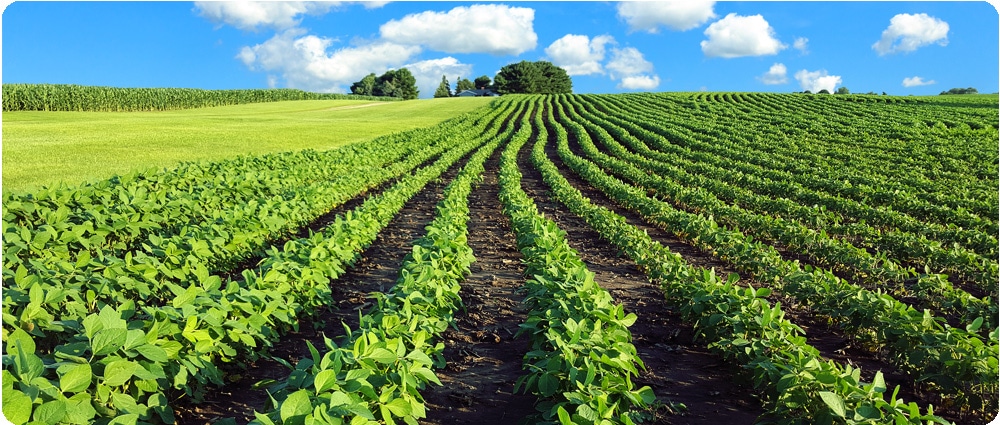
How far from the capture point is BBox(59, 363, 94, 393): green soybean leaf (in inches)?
114

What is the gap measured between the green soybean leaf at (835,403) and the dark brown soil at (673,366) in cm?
123

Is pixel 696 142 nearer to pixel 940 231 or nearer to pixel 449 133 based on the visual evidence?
pixel 449 133

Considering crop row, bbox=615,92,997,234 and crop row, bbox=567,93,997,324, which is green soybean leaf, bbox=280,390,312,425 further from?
crop row, bbox=615,92,997,234

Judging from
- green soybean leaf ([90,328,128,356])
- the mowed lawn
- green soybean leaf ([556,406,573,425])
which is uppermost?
the mowed lawn

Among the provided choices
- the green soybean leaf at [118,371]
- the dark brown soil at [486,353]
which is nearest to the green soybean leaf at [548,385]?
the dark brown soil at [486,353]

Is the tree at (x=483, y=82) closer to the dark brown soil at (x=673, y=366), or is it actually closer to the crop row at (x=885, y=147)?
the crop row at (x=885, y=147)

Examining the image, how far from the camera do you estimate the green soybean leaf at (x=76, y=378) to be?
2889 mm

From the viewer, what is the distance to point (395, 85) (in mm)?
119688

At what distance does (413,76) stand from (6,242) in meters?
122

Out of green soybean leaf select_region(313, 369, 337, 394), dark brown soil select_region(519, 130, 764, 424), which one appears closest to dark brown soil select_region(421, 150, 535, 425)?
dark brown soil select_region(519, 130, 764, 424)

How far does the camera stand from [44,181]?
14.2 m

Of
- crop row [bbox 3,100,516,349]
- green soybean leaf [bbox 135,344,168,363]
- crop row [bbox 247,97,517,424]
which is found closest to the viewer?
crop row [bbox 247,97,517,424]

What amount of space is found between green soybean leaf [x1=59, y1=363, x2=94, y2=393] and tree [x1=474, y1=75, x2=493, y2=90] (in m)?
137

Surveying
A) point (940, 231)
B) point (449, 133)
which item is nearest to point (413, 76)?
point (449, 133)
